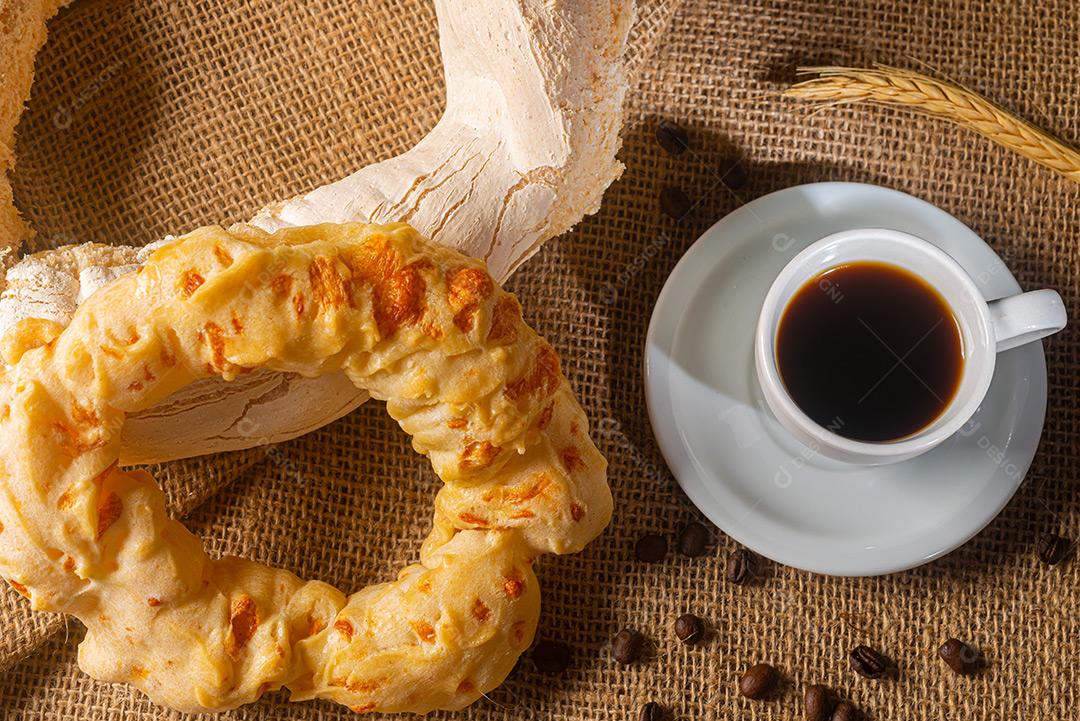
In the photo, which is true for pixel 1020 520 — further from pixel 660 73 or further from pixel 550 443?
pixel 660 73

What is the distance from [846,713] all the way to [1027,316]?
2.33 ft

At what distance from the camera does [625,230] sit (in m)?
1.70

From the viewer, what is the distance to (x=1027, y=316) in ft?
4.46

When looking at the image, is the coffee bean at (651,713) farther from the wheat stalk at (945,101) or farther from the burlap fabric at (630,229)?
the wheat stalk at (945,101)

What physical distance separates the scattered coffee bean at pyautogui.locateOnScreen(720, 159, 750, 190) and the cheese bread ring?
1.80 feet

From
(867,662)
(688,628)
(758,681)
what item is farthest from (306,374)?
(867,662)

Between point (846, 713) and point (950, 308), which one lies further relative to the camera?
point (846, 713)

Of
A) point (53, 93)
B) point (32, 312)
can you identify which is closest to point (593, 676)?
point (32, 312)

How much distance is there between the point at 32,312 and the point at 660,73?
3.55 ft

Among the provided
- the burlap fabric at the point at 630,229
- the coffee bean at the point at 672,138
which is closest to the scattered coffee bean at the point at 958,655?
the burlap fabric at the point at 630,229

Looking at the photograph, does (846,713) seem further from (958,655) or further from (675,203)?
(675,203)

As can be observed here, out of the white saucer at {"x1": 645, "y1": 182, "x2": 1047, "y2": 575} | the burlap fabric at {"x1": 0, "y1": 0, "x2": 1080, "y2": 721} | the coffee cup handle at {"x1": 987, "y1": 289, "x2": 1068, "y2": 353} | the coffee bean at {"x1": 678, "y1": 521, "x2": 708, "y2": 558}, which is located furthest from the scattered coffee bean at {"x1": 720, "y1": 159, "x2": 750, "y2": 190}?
the coffee bean at {"x1": 678, "y1": 521, "x2": 708, "y2": 558}

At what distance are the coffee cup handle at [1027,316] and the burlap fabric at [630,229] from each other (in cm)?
35

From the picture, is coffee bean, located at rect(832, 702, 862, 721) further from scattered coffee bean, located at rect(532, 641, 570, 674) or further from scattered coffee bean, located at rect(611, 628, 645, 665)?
scattered coffee bean, located at rect(532, 641, 570, 674)
